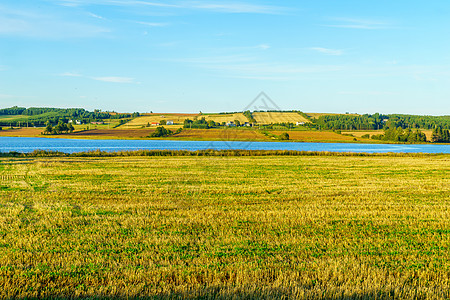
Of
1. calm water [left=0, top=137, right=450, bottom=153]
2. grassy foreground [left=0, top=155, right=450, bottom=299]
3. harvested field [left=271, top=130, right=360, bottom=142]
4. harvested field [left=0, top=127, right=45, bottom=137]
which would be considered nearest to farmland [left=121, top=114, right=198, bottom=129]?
harvested field [left=0, top=127, right=45, bottom=137]

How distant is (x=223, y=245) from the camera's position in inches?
431

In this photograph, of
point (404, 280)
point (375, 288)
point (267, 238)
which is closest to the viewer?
point (375, 288)

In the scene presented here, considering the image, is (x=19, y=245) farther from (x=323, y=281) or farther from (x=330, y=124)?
(x=330, y=124)

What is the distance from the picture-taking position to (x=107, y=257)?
31.7 ft

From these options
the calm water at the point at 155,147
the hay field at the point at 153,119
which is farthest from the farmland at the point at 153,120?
the calm water at the point at 155,147

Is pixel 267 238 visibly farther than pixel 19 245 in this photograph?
Yes

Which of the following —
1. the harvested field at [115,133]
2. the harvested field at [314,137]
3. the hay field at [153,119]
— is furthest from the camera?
the hay field at [153,119]

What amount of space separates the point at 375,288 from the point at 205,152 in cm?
5295

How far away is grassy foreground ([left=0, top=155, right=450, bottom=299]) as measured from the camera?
7.85m

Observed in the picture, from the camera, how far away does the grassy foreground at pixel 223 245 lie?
7852 mm

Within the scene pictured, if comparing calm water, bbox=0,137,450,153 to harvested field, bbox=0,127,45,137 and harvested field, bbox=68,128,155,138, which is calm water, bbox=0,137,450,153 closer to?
harvested field, bbox=68,128,155,138

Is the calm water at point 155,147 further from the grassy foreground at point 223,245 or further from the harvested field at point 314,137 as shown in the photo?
the grassy foreground at point 223,245

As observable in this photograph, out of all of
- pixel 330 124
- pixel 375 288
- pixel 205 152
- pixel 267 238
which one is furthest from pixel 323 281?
pixel 330 124

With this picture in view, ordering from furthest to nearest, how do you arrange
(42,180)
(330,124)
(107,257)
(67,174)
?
(330,124)
(67,174)
(42,180)
(107,257)
